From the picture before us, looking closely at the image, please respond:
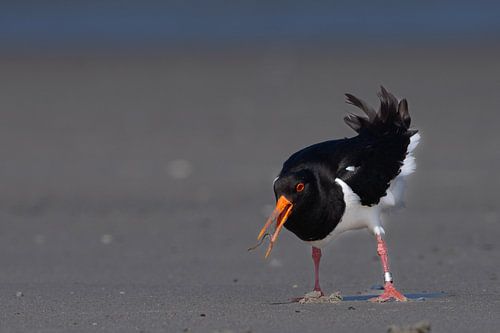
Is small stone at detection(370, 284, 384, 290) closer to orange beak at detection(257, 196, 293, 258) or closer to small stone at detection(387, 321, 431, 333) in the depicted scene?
orange beak at detection(257, 196, 293, 258)

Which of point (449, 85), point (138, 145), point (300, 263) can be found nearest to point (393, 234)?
point (300, 263)

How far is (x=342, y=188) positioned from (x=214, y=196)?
5.64 meters

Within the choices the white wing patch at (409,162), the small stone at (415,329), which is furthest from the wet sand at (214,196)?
the white wing patch at (409,162)

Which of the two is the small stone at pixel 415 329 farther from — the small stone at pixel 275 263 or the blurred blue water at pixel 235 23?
the blurred blue water at pixel 235 23

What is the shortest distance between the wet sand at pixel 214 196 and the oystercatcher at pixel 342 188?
46 cm

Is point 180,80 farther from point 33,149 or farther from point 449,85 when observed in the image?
point 33,149

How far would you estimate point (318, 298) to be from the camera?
769cm

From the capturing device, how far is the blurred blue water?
31.2 meters

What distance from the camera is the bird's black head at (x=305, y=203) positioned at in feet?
23.8

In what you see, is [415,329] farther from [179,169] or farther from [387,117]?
[179,169]

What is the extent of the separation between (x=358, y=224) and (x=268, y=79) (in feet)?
50.4

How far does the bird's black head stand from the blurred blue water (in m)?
22.3

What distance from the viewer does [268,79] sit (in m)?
23.0

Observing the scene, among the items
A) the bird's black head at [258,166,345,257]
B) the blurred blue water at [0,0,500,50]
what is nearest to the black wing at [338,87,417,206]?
the bird's black head at [258,166,345,257]
